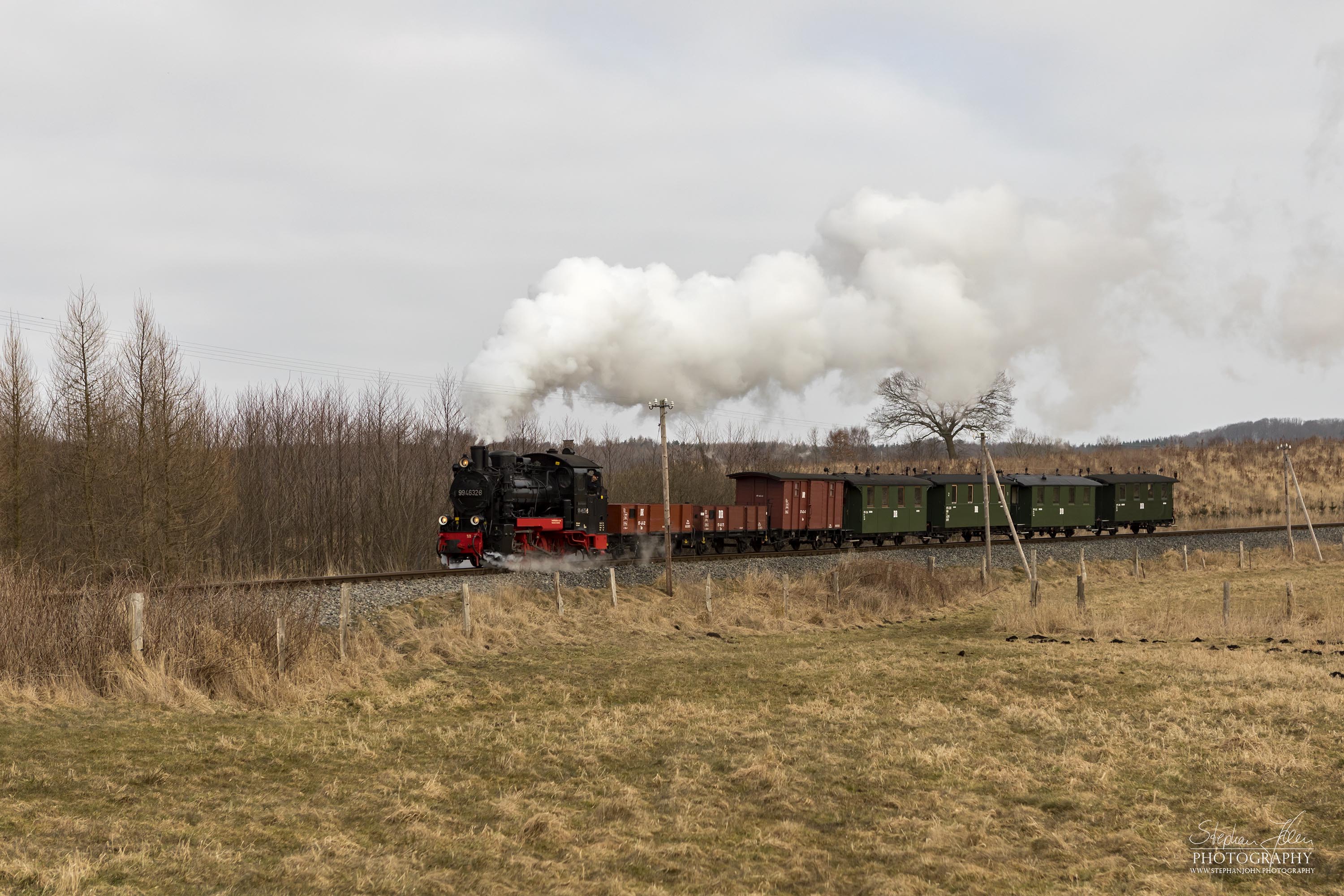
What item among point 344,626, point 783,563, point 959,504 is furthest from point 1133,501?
point 344,626

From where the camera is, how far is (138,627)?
13555 mm

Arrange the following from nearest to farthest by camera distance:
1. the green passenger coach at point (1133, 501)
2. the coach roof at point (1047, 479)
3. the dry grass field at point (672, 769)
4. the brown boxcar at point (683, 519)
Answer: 1. the dry grass field at point (672, 769)
2. the brown boxcar at point (683, 519)
3. the coach roof at point (1047, 479)
4. the green passenger coach at point (1133, 501)

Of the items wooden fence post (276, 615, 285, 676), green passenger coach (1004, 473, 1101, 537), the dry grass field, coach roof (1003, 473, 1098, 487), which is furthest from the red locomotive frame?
green passenger coach (1004, 473, 1101, 537)

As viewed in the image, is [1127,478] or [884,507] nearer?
[884,507]

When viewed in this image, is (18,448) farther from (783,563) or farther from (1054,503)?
(1054,503)

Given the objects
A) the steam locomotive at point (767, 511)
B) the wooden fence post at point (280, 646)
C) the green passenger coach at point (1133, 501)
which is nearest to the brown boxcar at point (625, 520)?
the steam locomotive at point (767, 511)

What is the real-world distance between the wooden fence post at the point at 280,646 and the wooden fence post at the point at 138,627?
5.73ft

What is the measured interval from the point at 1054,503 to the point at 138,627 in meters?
40.0

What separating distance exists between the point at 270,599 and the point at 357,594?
13.8ft

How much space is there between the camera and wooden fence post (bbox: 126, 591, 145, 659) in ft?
44.2

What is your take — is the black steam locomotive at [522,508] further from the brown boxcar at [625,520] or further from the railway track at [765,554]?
the brown boxcar at [625,520]

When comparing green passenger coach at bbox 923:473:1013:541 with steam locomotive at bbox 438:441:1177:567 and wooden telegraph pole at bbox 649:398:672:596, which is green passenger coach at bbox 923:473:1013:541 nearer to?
steam locomotive at bbox 438:441:1177:567

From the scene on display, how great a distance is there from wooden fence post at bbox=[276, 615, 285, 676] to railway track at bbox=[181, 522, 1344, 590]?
0.94 m

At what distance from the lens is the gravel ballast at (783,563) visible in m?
20.5
